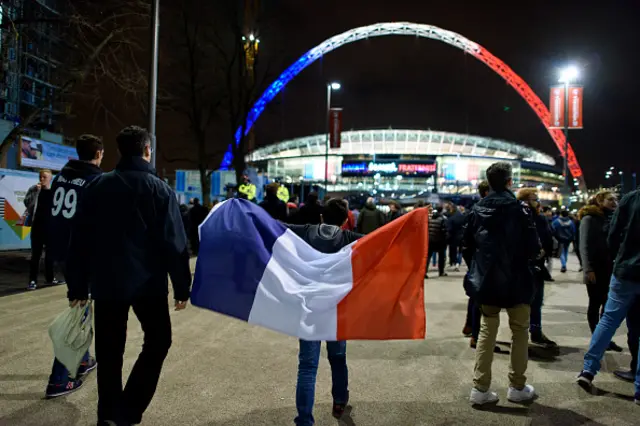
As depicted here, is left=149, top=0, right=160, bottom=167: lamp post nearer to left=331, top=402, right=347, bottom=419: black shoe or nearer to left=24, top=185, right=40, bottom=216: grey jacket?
→ left=24, top=185, right=40, bottom=216: grey jacket

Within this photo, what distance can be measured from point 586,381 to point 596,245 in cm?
178

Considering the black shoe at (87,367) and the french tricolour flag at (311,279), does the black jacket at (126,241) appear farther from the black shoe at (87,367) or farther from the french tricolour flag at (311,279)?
the black shoe at (87,367)

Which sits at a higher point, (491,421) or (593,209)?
(593,209)

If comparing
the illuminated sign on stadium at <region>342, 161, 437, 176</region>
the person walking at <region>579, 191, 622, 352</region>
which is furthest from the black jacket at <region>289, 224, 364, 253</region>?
the illuminated sign on stadium at <region>342, 161, 437, 176</region>

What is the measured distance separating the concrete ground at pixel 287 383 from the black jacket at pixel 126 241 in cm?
110

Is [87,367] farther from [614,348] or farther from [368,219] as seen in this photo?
[368,219]

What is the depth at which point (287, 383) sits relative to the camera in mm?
4500

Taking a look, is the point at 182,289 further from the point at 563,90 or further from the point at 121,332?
the point at 563,90

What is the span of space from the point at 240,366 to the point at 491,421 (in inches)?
93.4

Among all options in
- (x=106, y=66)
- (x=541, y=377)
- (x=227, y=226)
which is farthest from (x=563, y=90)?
(x=227, y=226)

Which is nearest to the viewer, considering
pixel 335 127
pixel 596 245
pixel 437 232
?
pixel 596 245

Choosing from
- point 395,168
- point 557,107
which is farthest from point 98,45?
point 395,168

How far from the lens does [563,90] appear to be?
2784 centimetres

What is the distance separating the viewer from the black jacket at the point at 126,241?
3137 millimetres
